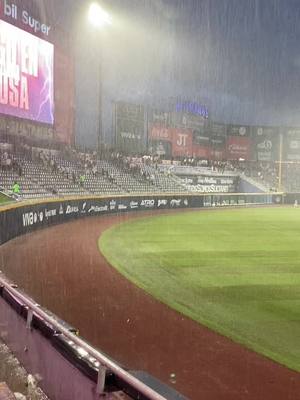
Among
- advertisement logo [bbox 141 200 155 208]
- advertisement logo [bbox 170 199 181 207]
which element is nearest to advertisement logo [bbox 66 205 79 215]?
advertisement logo [bbox 141 200 155 208]

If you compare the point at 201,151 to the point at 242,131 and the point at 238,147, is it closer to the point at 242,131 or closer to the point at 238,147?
the point at 238,147

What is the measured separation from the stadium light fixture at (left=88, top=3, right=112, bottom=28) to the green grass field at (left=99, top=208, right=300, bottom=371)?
1941 centimetres

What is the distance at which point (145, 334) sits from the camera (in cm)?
743

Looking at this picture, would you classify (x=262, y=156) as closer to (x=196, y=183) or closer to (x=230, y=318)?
(x=196, y=183)

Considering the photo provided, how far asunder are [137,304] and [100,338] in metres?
2.06

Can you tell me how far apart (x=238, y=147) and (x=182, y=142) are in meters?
14.4

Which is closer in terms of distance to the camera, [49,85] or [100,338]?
[100,338]

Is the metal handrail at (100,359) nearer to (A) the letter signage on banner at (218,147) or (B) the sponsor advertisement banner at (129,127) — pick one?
(B) the sponsor advertisement banner at (129,127)

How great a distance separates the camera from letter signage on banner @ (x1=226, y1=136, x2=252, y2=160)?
73125mm

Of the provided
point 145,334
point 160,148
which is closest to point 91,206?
point 145,334

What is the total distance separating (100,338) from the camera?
7.22 m

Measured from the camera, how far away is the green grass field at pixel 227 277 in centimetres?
774

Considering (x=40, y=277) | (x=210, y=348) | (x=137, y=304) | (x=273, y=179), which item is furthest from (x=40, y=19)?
(x=273, y=179)

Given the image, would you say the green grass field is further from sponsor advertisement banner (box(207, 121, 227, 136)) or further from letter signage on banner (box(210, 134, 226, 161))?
sponsor advertisement banner (box(207, 121, 227, 136))
